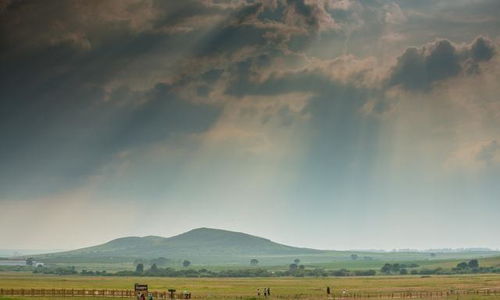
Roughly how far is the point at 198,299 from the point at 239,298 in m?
7.65

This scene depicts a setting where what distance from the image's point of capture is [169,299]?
111938 mm

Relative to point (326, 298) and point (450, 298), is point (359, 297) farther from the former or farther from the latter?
point (450, 298)

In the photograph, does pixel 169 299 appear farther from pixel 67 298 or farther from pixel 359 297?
pixel 359 297

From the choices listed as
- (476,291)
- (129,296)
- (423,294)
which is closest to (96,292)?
(129,296)

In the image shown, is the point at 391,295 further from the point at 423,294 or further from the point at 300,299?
the point at 300,299

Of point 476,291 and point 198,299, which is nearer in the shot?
point 198,299

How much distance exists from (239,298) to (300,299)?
37.7 ft

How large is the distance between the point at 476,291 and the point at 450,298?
15.4 m

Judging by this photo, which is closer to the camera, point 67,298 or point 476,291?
point 67,298

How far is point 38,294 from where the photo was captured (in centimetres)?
11881

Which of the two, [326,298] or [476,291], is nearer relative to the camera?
[326,298]

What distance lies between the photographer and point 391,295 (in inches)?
4769

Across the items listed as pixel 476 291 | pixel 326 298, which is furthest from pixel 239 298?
pixel 476 291

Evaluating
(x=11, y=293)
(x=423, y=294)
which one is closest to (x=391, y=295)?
(x=423, y=294)
